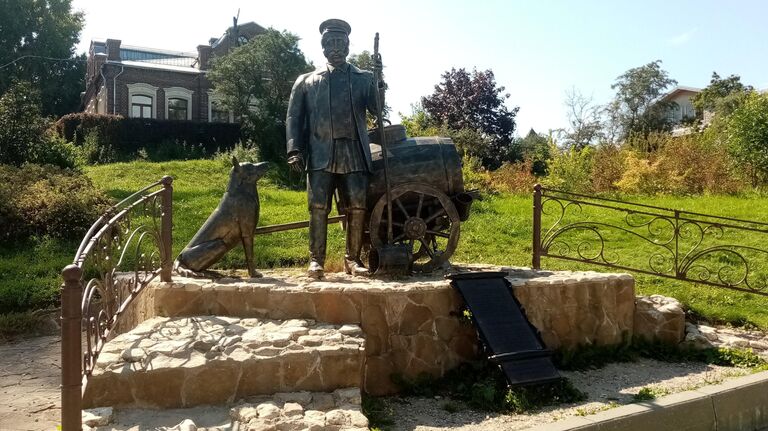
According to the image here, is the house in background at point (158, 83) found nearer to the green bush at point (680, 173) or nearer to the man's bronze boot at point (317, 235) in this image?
the green bush at point (680, 173)

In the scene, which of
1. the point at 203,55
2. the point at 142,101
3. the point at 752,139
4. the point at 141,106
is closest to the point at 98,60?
the point at 142,101

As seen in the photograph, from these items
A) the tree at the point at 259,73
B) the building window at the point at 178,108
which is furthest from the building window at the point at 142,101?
the tree at the point at 259,73

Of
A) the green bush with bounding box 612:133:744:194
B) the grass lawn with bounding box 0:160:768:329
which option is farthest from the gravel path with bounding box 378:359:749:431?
the green bush with bounding box 612:133:744:194

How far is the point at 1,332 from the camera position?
6703 millimetres

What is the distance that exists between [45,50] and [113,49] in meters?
9.78

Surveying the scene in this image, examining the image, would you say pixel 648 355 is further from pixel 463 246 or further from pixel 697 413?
pixel 463 246

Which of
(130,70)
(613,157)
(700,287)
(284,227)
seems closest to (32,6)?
(130,70)

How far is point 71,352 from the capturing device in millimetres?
3180

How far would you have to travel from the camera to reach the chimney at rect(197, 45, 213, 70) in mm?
28953

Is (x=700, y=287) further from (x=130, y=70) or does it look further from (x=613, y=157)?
(x=130, y=70)

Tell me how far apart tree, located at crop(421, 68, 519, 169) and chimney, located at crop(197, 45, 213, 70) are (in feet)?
35.5

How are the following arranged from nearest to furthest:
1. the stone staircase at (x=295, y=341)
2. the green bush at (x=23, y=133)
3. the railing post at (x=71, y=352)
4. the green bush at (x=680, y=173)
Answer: the railing post at (x=71, y=352), the stone staircase at (x=295, y=341), the green bush at (x=23, y=133), the green bush at (x=680, y=173)

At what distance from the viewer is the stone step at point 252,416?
3551 millimetres

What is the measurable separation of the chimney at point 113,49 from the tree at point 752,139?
25.4 meters
